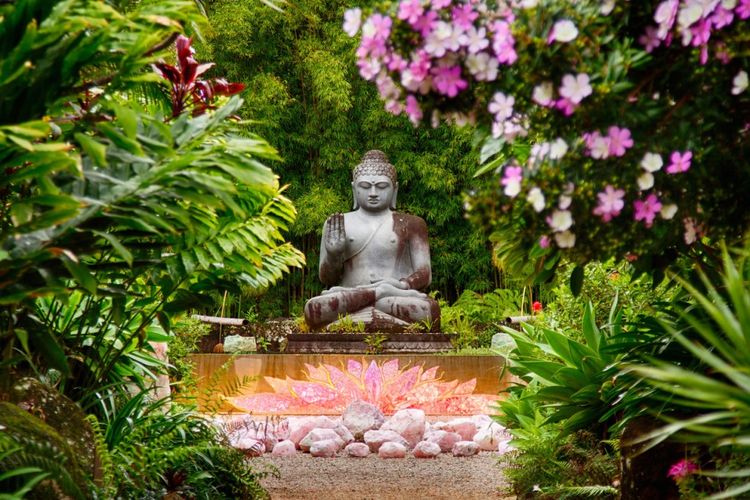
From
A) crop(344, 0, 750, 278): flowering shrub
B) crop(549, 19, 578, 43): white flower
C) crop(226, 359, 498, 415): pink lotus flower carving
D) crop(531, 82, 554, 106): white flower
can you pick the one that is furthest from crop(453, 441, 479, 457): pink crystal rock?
crop(549, 19, 578, 43): white flower

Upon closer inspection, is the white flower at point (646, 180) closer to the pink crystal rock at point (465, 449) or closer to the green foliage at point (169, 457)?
the green foliage at point (169, 457)

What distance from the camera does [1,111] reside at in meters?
2.26

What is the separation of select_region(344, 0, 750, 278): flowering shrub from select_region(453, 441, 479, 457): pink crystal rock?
13.4 ft

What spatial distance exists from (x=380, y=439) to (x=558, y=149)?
14.5 feet

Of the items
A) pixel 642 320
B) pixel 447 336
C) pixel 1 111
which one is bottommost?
pixel 642 320

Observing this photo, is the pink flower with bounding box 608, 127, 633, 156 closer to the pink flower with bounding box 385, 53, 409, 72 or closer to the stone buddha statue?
the pink flower with bounding box 385, 53, 409, 72

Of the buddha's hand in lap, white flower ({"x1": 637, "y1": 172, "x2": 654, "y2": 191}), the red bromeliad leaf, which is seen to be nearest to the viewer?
white flower ({"x1": 637, "y1": 172, "x2": 654, "y2": 191})

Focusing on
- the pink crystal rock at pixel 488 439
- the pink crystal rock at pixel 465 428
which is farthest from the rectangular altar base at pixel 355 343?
the pink crystal rock at pixel 488 439

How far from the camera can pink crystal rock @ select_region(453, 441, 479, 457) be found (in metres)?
6.09

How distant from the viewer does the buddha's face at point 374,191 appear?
34.8ft

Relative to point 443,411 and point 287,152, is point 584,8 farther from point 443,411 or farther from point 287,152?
point 287,152

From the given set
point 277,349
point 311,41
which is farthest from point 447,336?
point 311,41

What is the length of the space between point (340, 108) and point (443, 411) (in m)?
7.29

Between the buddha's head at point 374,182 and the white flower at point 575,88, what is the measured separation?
8636 mm
